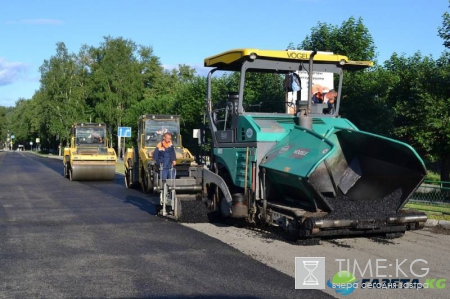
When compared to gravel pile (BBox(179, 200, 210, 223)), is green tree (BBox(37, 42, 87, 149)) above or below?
above

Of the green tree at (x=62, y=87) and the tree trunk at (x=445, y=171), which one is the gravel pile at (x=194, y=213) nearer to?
the tree trunk at (x=445, y=171)

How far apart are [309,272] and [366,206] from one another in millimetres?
2130

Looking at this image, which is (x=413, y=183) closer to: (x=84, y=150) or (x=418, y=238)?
(x=418, y=238)

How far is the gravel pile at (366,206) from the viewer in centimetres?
851

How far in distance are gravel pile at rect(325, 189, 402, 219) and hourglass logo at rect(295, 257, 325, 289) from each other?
1.07 metres

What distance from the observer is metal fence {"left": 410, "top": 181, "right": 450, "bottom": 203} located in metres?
12.3

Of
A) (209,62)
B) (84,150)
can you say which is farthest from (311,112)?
(84,150)

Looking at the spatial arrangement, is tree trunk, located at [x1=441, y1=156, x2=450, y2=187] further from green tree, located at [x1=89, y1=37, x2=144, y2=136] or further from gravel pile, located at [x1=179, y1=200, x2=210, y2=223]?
green tree, located at [x1=89, y1=37, x2=144, y2=136]

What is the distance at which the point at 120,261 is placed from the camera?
766 centimetres

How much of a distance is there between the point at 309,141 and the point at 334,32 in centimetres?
1127

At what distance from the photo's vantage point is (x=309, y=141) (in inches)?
340

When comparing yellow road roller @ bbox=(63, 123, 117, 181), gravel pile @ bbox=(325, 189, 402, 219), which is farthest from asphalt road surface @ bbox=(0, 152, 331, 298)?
yellow road roller @ bbox=(63, 123, 117, 181)

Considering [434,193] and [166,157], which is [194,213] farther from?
[434,193]

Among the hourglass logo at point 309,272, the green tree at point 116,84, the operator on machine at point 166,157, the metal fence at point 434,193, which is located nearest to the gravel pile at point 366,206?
the hourglass logo at point 309,272
